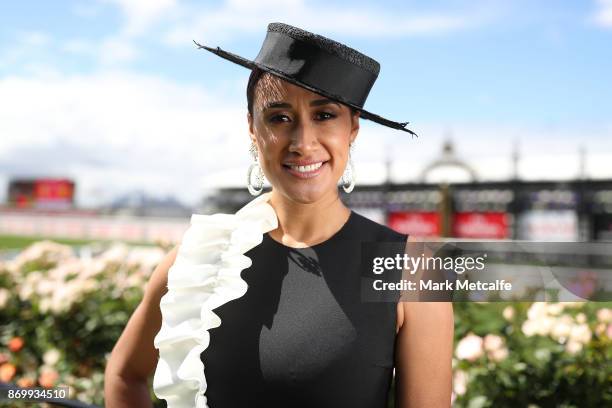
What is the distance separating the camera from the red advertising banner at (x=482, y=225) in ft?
48.2

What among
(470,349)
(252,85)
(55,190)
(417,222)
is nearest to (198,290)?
(252,85)

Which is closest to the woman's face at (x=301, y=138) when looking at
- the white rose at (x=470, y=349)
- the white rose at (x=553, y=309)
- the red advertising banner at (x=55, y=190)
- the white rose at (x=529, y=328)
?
the white rose at (x=470, y=349)

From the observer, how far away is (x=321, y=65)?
1.58 meters

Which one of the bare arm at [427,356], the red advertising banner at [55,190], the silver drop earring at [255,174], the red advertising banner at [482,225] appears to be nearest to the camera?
the bare arm at [427,356]

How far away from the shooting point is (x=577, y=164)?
47.0 ft

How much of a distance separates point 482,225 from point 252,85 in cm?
1395

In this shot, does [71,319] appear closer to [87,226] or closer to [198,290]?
[198,290]

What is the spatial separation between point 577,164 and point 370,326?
46.6 ft

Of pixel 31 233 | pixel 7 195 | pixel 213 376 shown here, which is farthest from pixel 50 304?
pixel 7 195

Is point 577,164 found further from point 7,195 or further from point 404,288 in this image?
point 7,195

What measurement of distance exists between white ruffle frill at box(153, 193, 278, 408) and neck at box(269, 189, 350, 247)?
0.06 metres

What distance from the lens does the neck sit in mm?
1704

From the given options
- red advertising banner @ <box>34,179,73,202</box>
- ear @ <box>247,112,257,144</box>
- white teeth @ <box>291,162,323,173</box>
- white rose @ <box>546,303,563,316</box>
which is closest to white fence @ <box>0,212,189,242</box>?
red advertising banner @ <box>34,179,73,202</box>

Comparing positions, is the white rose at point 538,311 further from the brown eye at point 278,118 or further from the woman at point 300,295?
the brown eye at point 278,118
